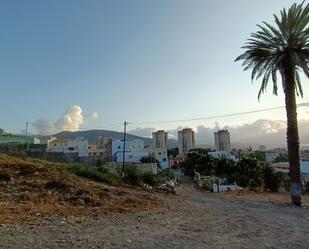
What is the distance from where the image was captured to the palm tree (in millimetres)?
21312

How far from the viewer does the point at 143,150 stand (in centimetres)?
10519

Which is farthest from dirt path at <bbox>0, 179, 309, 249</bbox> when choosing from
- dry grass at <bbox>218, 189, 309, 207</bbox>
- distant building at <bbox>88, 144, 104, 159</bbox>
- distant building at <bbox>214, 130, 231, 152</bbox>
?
distant building at <bbox>214, 130, 231, 152</bbox>

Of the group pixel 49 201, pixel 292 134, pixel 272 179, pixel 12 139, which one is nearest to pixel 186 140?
pixel 12 139

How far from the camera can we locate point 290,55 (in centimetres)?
2159

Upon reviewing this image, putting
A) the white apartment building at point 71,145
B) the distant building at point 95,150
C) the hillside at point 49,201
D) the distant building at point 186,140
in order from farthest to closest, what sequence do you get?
the distant building at point 186,140 → the distant building at point 95,150 → the white apartment building at point 71,145 → the hillside at point 49,201

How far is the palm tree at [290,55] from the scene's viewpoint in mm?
21312

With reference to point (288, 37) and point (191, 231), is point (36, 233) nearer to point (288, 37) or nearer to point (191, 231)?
point (191, 231)

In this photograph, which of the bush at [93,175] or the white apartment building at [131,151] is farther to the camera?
the white apartment building at [131,151]

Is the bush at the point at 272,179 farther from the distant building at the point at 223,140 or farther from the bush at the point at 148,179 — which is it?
the distant building at the point at 223,140

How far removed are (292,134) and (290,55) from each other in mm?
4797

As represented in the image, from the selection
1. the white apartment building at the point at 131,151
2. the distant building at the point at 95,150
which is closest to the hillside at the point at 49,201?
the white apartment building at the point at 131,151

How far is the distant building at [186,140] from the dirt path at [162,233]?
136 metres

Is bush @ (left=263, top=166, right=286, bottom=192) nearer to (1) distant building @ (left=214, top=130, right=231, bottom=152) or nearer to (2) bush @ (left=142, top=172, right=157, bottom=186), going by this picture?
(2) bush @ (left=142, top=172, right=157, bottom=186)

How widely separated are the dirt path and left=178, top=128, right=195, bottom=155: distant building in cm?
13626
